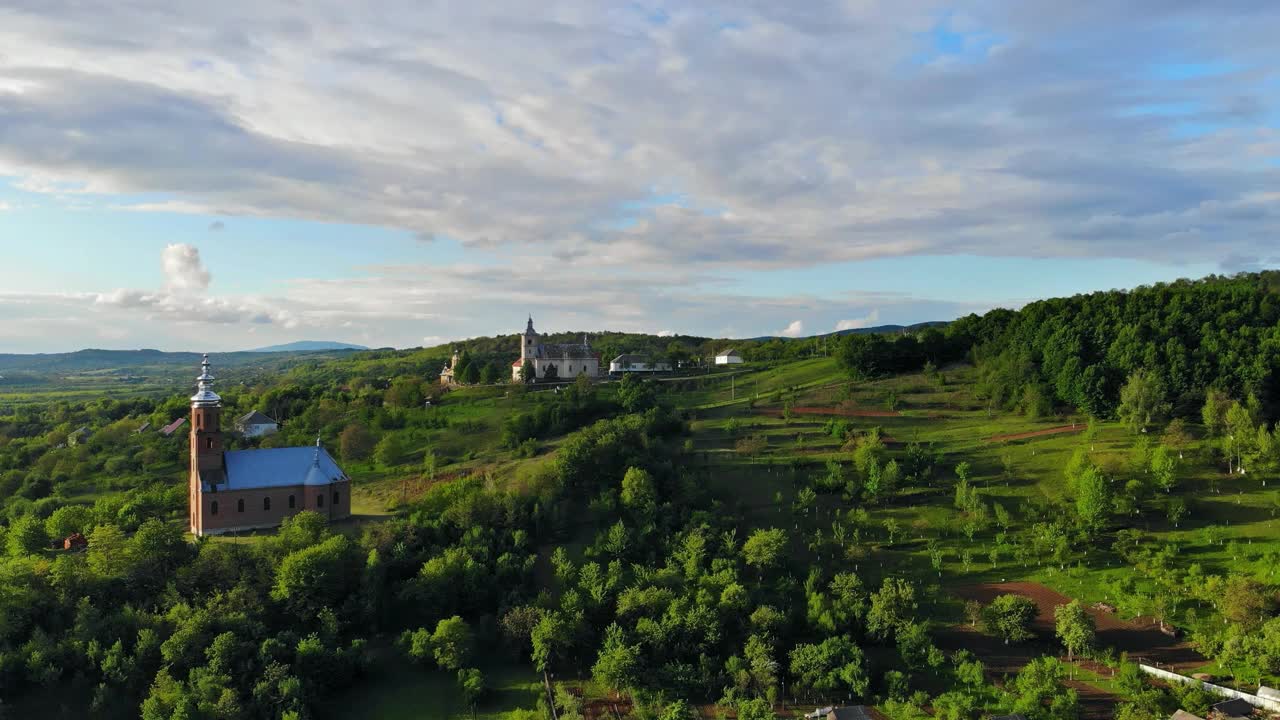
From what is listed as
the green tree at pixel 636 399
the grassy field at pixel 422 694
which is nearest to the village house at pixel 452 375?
the green tree at pixel 636 399

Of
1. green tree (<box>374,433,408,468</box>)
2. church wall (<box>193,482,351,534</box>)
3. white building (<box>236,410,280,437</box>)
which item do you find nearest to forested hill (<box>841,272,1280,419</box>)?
green tree (<box>374,433,408,468</box>)

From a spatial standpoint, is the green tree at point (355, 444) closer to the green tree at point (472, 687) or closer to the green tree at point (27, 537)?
the green tree at point (27, 537)

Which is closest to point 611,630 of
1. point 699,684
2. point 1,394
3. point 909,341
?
point 699,684

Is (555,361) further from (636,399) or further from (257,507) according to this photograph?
(257,507)

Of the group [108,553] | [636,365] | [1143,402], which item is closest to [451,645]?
[108,553]

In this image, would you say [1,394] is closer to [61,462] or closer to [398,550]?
[61,462]

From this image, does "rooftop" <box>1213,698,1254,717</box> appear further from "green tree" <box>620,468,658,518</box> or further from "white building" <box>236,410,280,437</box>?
"white building" <box>236,410,280,437</box>
